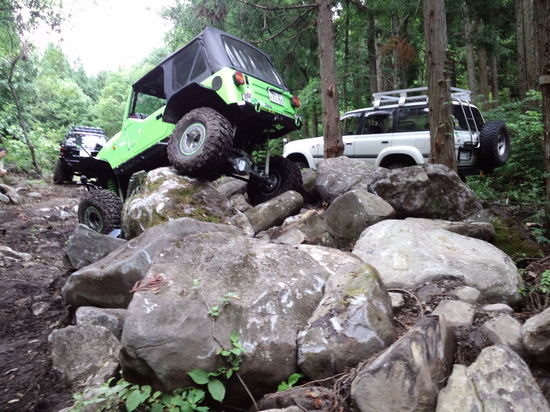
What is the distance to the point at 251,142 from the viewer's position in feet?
19.5

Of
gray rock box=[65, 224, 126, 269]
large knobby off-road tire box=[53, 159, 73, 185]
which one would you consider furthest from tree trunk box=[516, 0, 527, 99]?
large knobby off-road tire box=[53, 159, 73, 185]

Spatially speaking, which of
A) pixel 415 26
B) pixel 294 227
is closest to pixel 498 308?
pixel 294 227

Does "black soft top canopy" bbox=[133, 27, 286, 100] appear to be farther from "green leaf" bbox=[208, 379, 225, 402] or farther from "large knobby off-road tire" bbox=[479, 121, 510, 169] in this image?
"large knobby off-road tire" bbox=[479, 121, 510, 169]

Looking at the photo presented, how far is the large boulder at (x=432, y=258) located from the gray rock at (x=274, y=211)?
1459 millimetres

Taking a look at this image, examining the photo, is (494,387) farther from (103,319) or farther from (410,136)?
(410,136)

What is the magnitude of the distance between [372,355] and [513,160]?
7.11 m

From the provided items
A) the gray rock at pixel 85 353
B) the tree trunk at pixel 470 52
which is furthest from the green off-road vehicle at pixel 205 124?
the tree trunk at pixel 470 52

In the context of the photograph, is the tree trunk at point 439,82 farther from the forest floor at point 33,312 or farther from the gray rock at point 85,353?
the gray rock at point 85,353

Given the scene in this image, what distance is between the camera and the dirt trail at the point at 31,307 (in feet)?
8.95

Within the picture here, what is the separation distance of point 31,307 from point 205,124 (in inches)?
110

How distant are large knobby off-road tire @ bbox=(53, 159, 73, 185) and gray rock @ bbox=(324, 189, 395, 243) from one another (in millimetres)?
11590

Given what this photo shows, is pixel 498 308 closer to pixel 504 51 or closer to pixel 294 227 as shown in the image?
pixel 294 227

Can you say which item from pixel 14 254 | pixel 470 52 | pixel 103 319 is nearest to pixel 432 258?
pixel 103 319

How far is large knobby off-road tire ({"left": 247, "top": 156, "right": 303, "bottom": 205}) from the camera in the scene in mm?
6059
